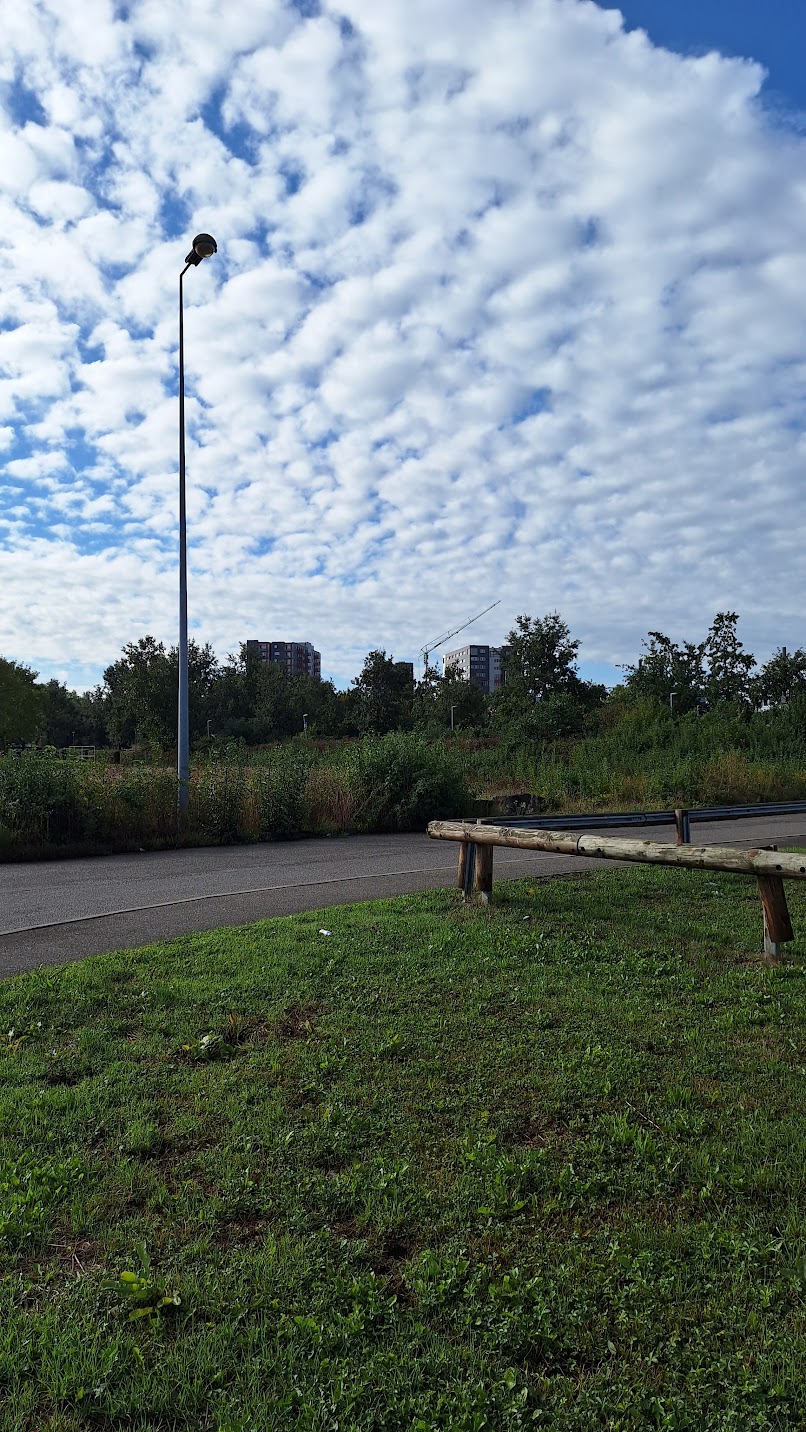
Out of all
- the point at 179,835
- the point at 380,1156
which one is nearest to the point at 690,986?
the point at 380,1156

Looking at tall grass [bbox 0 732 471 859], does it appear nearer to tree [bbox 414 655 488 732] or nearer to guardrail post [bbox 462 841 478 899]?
guardrail post [bbox 462 841 478 899]

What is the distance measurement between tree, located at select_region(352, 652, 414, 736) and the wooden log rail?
52.4 metres

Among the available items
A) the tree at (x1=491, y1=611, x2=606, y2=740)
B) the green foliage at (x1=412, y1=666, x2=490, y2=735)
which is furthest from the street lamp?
the green foliage at (x1=412, y1=666, x2=490, y2=735)

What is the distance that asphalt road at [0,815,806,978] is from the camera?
22.5ft

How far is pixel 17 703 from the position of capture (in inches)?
2253

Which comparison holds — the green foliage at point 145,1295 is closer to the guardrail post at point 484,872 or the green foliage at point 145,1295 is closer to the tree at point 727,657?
the guardrail post at point 484,872

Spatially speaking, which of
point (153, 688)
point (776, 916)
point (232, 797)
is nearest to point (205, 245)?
point (232, 797)

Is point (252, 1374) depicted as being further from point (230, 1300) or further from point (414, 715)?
point (414, 715)

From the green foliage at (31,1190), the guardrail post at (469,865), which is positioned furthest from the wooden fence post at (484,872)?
the green foliage at (31,1190)

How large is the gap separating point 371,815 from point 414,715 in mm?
46277

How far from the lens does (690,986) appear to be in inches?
204

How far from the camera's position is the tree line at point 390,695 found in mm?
45438

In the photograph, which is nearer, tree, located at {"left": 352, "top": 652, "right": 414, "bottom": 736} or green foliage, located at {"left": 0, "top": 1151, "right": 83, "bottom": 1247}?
green foliage, located at {"left": 0, "top": 1151, "right": 83, "bottom": 1247}

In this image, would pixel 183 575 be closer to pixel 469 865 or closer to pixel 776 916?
pixel 469 865
